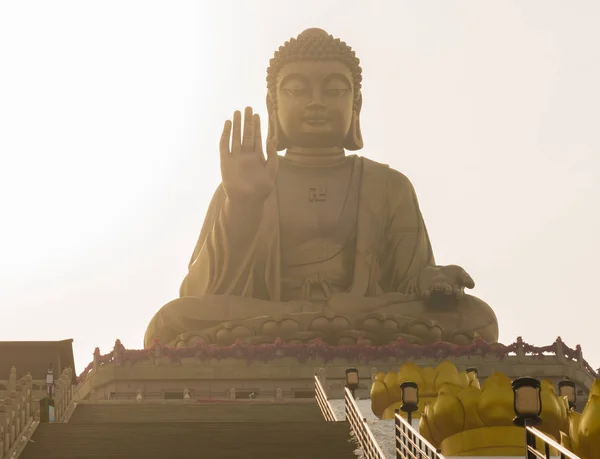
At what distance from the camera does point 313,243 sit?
2306 cm

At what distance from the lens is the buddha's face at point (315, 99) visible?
A: 23.3 meters

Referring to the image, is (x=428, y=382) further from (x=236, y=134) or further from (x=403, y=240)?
(x=403, y=240)

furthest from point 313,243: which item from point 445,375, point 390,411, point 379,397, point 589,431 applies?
point 589,431

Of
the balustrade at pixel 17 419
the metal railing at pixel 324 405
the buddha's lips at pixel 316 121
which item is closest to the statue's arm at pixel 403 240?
the buddha's lips at pixel 316 121

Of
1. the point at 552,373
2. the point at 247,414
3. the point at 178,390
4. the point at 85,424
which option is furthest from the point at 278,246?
the point at 85,424

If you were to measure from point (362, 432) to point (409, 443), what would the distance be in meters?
1.90

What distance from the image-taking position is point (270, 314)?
21.3 m

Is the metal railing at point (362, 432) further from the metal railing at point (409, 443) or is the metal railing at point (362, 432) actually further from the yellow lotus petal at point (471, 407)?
the yellow lotus petal at point (471, 407)

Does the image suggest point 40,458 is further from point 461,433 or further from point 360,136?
point 360,136

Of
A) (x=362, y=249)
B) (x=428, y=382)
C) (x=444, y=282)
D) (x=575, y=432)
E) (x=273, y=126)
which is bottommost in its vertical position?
(x=444, y=282)

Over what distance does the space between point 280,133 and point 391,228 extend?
2637 mm

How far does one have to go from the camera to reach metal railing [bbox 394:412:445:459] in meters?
8.78

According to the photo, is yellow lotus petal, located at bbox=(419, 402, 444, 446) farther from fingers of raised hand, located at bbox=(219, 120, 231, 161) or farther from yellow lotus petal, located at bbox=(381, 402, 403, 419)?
fingers of raised hand, located at bbox=(219, 120, 231, 161)

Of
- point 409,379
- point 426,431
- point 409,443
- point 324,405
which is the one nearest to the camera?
point 409,443
